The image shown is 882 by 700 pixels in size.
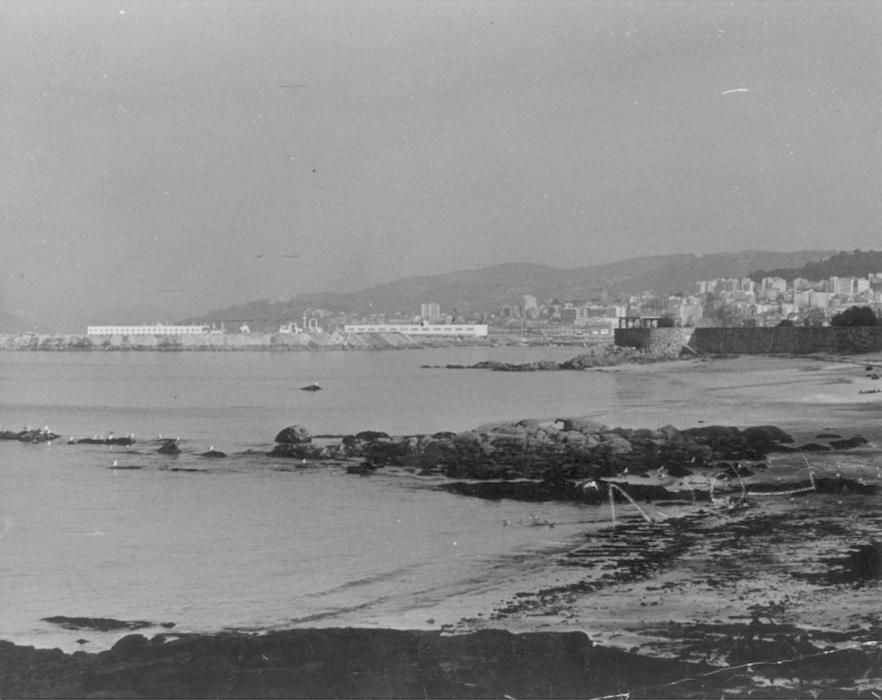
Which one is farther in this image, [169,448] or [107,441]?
[107,441]

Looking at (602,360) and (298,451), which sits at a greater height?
(298,451)

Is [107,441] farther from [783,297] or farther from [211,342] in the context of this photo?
[211,342]

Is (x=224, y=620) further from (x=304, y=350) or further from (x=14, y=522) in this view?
(x=304, y=350)

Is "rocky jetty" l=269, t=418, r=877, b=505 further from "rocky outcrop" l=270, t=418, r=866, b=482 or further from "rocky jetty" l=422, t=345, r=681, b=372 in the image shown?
"rocky jetty" l=422, t=345, r=681, b=372

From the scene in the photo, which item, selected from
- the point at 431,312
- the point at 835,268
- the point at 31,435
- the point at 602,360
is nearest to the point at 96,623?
the point at 31,435

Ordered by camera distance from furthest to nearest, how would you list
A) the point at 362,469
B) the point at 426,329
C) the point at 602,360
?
the point at 426,329, the point at 602,360, the point at 362,469

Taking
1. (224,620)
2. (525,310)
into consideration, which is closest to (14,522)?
(224,620)

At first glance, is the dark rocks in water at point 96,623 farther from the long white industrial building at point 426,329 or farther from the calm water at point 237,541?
the long white industrial building at point 426,329

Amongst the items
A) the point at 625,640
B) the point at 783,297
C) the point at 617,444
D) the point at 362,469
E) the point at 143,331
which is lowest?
the point at 362,469

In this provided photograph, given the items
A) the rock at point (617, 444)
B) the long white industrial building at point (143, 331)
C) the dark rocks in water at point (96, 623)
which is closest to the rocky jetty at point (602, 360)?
the rock at point (617, 444)
